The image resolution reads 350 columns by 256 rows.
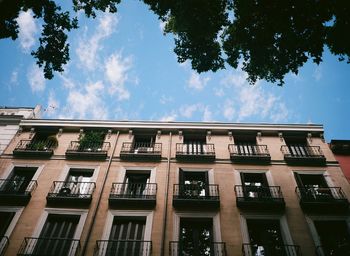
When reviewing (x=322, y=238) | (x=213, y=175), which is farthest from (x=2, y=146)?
(x=322, y=238)

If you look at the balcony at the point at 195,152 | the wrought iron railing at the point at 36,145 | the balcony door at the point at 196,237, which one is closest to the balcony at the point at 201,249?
the balcony door at the point at 196,237

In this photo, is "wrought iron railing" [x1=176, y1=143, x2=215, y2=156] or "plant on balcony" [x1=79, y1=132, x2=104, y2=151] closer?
"wrought iron railing" [x1=176, y1=143, x2=215, y2=156]

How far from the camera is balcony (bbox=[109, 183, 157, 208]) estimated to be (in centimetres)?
1359

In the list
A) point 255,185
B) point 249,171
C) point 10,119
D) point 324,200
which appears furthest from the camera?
point 10,119

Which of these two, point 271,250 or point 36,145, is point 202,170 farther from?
point 36,145

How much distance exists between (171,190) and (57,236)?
587cm

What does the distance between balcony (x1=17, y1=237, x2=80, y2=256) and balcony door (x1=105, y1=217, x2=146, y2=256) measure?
5.06 ft

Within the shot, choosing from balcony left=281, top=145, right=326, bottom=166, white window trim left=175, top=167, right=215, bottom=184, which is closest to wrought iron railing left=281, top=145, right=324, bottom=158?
balcony left=281, top=145, right=326, bottom=166

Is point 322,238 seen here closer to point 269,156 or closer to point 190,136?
point 269,156

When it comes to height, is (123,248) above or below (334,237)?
below

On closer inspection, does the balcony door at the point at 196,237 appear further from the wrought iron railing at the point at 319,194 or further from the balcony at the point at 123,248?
the wrought iron railing at the point at 319,194

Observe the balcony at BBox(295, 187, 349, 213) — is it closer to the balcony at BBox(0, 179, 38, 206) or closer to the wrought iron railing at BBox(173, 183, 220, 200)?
the wrought iron railing at BBox(173, 183, 220, 200)

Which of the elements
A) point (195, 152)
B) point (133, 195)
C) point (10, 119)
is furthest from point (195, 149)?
point (10, 119)

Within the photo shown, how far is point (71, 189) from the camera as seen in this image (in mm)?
14852
